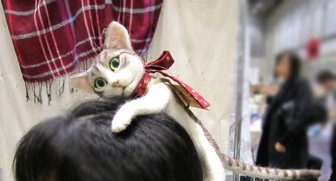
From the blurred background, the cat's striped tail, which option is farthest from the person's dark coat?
the cat's striped tail

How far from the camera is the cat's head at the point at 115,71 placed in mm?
575

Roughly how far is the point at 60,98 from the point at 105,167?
0.62m

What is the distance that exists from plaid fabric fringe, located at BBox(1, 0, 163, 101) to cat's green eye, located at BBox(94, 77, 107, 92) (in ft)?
1.08

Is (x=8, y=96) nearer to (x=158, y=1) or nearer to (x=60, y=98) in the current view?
(x=60, y=98)

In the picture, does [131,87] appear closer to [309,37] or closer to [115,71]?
[115,71]

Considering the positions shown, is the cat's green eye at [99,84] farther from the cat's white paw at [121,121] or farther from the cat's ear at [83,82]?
the cat's white paw at [121,121]

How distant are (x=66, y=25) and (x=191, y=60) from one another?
14.2 inches

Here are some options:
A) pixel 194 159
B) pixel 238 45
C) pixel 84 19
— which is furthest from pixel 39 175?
pixel 238 45

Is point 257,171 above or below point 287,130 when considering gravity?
above

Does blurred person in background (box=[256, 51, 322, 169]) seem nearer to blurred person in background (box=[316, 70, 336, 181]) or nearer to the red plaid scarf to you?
the red plaid scarf

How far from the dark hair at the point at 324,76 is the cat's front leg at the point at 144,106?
0.83ft

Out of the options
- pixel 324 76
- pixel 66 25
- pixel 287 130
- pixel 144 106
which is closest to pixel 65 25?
pixel 66 25

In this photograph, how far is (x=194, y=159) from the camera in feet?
1.62

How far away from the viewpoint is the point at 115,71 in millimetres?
583
